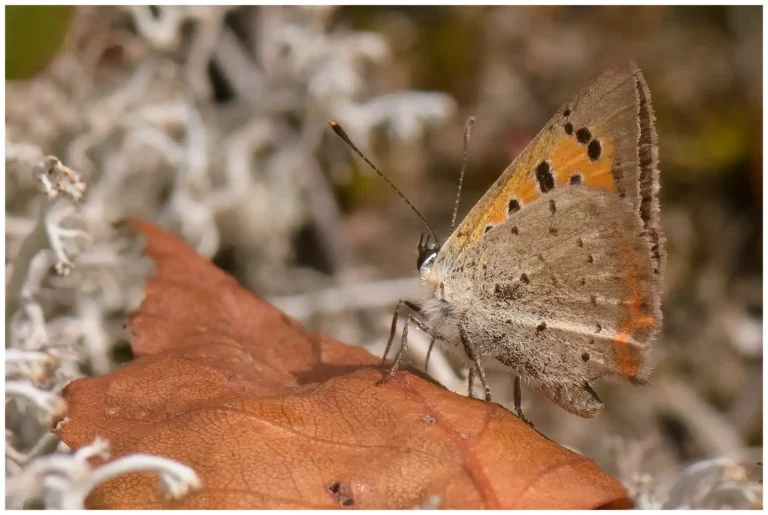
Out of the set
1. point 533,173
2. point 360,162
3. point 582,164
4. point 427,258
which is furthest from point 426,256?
point 360,162

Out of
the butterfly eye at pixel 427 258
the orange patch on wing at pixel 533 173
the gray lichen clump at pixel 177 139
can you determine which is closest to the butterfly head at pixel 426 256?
the butterfly eye at pixel 427 258

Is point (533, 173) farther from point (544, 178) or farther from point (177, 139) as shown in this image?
point (177, 139)

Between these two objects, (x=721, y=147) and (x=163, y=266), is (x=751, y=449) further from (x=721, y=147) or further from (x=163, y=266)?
(x=163, y=266)

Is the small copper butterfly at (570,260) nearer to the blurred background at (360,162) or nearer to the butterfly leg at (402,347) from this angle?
the butterfly leg at (402,347)

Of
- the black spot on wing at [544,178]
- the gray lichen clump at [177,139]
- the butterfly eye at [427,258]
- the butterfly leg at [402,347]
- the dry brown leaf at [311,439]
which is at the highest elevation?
the gray lichen clump at [177,139]

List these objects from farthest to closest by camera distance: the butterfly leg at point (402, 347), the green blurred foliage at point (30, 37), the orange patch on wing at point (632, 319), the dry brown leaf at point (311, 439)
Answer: the green blurred foliage at point (30, 37) → the orange patch on wing at point (632, 319) → the butterfly leg at point (402, 347) → the dry brown leaf at point (311, 439)

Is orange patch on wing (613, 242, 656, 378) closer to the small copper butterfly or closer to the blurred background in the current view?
the small copper butterfly
